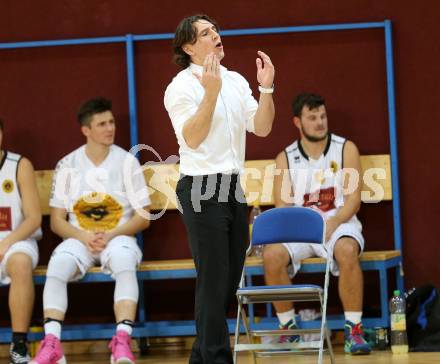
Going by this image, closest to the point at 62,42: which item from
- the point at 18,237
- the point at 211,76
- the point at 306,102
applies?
the point at 18,237

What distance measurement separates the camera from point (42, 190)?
6184 mm

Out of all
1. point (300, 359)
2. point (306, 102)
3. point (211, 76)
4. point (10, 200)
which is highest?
point (306, 102)

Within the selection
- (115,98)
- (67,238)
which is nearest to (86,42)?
(115,98)

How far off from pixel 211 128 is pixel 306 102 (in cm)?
215

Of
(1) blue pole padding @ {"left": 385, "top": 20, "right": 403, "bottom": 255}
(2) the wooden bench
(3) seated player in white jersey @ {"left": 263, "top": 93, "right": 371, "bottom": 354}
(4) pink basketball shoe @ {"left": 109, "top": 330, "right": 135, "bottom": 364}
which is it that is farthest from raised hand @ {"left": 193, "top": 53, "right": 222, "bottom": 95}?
(1) blue pole padding @ {"left": 385, "top": 20, "right": 403, "bottom": 255}

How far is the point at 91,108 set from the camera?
5832mm

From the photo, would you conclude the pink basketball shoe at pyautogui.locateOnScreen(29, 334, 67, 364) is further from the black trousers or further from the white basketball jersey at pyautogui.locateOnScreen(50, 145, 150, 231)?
the black trousers

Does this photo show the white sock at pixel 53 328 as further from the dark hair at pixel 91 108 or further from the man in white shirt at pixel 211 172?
the man in white shirt at pixel 211 172

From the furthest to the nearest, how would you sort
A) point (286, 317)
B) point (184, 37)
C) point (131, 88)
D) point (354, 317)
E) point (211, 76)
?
point (131, 88) < point (286, 317) < point (354, 317) < point (184, 37) < point (211, 76)

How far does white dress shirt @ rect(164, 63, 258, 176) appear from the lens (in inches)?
146

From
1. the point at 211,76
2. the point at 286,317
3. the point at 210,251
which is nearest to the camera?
the point at 211,76

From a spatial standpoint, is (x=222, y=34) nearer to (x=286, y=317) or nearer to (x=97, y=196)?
(x=97, y=196)

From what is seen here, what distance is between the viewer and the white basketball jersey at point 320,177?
5.77m

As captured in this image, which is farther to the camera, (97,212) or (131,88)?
(131,88)
